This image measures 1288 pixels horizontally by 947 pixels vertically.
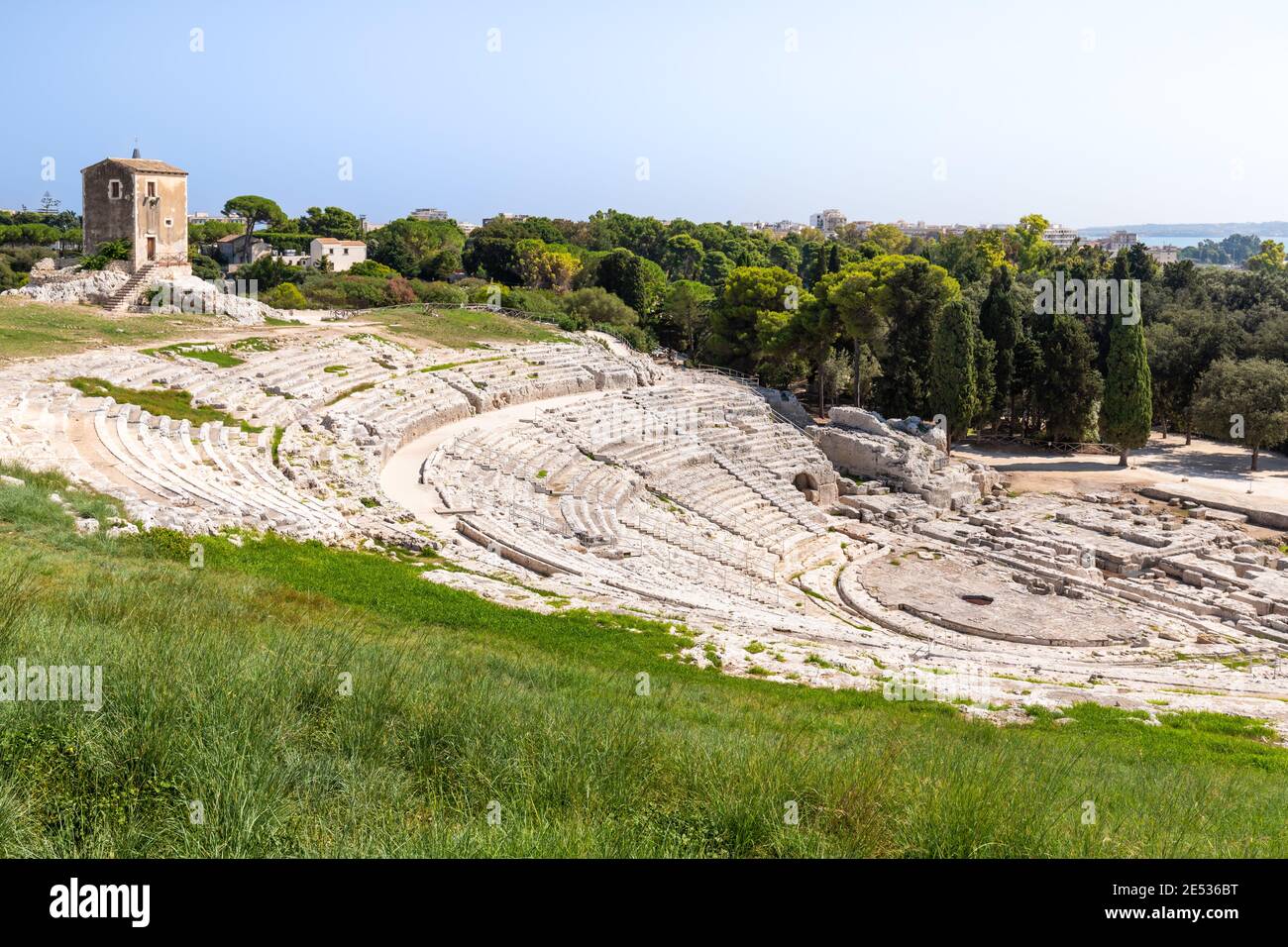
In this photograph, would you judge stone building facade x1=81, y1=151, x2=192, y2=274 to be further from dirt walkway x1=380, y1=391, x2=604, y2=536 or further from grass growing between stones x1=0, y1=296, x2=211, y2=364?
dirt walkway x1=380, y1=391, x2=604, y2=536

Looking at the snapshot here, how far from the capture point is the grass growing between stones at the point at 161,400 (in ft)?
70.4

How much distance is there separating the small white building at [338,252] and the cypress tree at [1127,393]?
47269mm

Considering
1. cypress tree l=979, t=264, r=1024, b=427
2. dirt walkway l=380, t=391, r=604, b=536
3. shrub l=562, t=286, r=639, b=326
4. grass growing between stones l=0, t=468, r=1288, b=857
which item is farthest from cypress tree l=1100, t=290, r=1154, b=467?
grass growing between stones l=0, t=468, r=1288, b=857

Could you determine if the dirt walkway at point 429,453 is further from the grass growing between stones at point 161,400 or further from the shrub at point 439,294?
the shrub at point 439,294

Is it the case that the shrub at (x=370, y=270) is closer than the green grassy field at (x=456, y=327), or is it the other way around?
the green grassy field at (x=456, y=327)

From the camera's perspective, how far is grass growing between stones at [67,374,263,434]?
2145 cm

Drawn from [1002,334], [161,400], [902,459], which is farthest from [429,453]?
[1002,334]

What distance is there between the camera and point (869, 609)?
2280 centimetres

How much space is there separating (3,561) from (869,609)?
17348mm

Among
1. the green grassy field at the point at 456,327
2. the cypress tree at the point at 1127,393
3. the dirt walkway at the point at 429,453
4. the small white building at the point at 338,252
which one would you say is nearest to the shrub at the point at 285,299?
the green grassy field at the point at 456,327

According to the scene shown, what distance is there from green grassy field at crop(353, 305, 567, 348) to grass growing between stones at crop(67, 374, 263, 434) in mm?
13396

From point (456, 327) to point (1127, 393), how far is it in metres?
25.5
